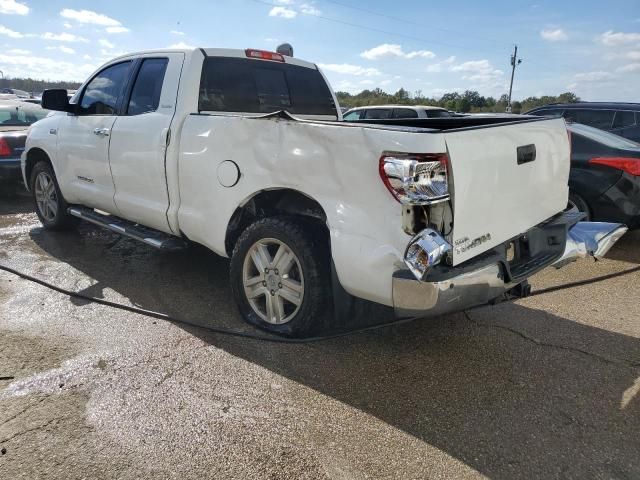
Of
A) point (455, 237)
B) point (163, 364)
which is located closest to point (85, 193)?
point (163, 364)

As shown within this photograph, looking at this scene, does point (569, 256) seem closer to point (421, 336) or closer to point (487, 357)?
point (487, 357)

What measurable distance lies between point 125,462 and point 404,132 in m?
2.06

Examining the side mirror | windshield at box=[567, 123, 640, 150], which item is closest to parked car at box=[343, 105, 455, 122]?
windshield at box=[567, 123, 640, 150]

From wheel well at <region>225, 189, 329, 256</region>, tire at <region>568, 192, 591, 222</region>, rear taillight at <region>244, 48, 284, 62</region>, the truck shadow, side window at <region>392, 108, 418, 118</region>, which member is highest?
rear taillight at <region>244, 48, 284, 62</region>

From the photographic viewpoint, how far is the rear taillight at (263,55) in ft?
14.9

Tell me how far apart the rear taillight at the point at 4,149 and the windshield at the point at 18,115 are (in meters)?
Result: 1.12

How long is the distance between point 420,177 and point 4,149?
25.6ft

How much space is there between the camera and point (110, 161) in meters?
4.75

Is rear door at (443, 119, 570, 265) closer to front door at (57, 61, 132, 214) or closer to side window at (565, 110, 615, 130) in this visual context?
front door at (57, 61, 132, 214)

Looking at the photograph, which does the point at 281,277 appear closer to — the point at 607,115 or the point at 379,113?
the point at 607,115

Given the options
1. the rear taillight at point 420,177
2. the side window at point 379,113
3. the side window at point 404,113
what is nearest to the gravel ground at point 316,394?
the rear taillight at point 420,177

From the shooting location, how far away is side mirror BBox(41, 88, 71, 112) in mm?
5156

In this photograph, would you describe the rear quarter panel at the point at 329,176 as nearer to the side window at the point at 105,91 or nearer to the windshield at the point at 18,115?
the side window at the point at 105,91

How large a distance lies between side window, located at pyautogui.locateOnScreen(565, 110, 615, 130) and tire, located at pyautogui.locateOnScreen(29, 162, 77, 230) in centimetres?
892
